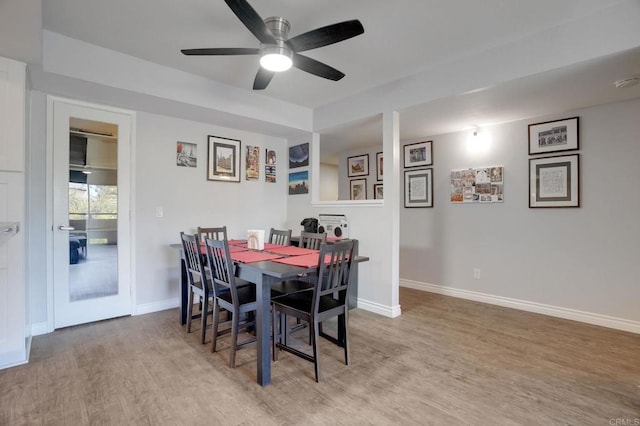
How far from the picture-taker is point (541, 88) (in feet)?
9.04

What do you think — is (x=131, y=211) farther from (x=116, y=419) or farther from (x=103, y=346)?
(x=116, y=419)

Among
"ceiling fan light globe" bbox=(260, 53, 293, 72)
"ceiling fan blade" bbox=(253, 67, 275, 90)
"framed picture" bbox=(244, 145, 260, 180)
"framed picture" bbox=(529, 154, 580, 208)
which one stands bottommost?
"framed picture" bbox=(529, 154, 580, 208)

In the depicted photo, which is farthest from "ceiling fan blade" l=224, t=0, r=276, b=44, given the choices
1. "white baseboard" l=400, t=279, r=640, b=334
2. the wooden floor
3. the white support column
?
"white baseboard" l=400, t=279, r=640, b=334

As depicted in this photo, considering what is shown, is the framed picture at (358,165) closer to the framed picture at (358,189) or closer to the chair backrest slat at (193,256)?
the framed picture at (358,189)

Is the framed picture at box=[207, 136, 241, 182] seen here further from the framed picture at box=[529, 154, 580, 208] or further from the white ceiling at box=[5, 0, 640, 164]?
the framed picture at box=[529, 154, 580, 208]

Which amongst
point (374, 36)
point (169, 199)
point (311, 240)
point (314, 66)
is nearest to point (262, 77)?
point (314, 66)

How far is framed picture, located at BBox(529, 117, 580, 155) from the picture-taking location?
11.0 ft

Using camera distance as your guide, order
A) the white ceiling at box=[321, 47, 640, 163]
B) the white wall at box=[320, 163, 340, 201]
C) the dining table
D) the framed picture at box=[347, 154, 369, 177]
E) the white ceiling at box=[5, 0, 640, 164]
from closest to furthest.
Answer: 1. the dining table
2. the white ceiling at box=[5, 0, 640, 164]
3. the white ceiling at box=[321, 47, 640, 163]
4. the framed picture at box=[347, 154, 369, 177]
5. the white wall at box=[320, 163, 340, 201]

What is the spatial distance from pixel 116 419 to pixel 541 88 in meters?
3.91

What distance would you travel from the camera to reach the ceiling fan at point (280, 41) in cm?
187

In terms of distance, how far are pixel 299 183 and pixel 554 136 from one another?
3.12 m

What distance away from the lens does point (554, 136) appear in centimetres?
348

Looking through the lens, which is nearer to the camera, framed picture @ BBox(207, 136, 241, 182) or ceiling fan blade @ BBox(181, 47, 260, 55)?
ceiling fan blade @ BBox(181, 47, 260, 55)

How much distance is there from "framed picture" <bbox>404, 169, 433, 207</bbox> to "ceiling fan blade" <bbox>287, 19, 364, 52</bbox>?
298 cm
